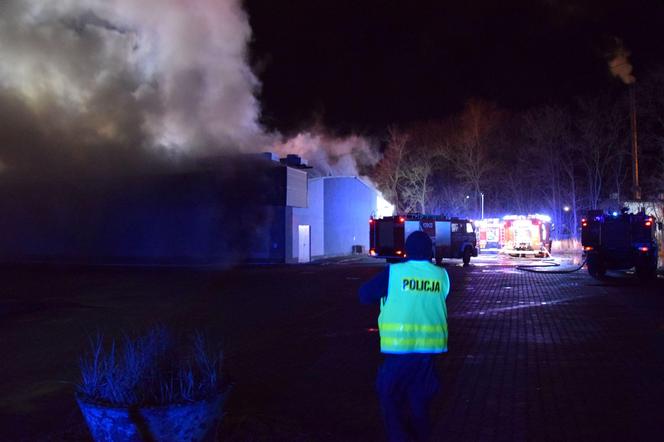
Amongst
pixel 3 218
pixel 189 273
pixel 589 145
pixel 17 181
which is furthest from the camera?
pixel 589 145

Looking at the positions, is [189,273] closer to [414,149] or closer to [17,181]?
[17,181]

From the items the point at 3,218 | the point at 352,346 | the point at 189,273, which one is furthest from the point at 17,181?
the point at 352,346

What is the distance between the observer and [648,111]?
32.1 m

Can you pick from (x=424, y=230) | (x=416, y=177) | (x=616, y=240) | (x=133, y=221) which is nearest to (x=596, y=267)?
(x=616, y=240)

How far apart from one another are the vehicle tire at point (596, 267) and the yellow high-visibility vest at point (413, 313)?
18.5 metres

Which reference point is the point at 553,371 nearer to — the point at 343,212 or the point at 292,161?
the point at 292,161

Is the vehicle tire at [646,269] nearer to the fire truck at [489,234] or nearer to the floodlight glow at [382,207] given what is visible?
the fire truck at [489,234]

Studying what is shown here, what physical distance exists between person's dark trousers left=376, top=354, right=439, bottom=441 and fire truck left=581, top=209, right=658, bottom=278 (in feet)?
60.0

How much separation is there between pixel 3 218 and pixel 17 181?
551 centimetres

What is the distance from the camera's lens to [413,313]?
392 cm

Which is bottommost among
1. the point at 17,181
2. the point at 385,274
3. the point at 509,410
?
the point at 509,410

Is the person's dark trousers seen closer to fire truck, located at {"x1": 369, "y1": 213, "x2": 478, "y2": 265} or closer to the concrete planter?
the concrete planter

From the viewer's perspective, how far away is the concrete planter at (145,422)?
3.85m

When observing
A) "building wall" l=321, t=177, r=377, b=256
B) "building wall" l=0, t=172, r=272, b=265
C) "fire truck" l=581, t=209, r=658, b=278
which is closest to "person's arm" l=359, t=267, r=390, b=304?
"fire truck" l=581, t=209, r=658, b=278
